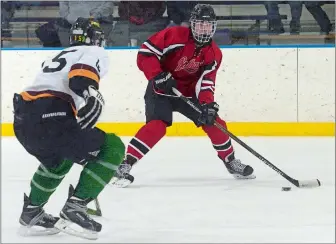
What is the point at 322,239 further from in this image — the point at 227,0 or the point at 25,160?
the point at 227,0

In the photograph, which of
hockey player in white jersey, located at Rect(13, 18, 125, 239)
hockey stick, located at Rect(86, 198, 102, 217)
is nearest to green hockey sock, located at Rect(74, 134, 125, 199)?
hockey player in white jersey, located at Rect(13, 18, 125, 239)

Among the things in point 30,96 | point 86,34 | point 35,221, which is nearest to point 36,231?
point 35,221

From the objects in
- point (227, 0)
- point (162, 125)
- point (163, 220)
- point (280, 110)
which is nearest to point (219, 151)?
point (162, 125)

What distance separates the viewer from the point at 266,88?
16.7 ft

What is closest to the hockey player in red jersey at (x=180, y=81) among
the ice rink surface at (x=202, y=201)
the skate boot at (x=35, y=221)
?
the ice rink surface at (x=202, y=201)

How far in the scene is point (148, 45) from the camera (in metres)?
3.47

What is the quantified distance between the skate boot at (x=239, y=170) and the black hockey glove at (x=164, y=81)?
0.50m

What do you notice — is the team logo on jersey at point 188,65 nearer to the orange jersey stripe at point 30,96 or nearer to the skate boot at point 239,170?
the skate boot at point 239,170

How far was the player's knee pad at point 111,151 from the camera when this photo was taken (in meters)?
2.35

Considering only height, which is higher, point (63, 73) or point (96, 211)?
point (63, 73)

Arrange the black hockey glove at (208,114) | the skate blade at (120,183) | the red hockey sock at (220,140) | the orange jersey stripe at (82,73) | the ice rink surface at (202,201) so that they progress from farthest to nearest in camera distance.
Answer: the red hockey sock at (220,140) → the black hockey glove at (208,114) → the skate blade at (120,183) → the ice rink surface at (202,201) → the orange jersey stripe at (82,73)

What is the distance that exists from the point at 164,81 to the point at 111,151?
3.53 ft

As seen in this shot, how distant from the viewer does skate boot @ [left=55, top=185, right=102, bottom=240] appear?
2328mm

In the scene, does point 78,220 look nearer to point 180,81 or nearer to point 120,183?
point 120,183
